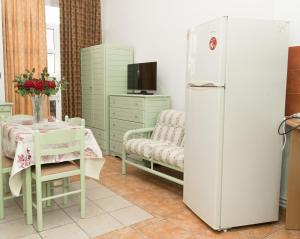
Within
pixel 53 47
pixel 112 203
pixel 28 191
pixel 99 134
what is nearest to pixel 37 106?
pixel 28 191

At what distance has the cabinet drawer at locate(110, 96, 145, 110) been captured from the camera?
422 centimetres

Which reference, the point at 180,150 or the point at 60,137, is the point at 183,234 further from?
the point at 60,137

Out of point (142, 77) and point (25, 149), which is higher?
point (142, 77)

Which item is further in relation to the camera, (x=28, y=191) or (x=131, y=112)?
(x=131, y=112)

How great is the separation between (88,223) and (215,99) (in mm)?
1511

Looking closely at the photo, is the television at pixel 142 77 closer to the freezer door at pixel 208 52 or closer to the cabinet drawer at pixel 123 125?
the cabinet drawer at pixel 123 125

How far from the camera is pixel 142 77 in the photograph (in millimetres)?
4535

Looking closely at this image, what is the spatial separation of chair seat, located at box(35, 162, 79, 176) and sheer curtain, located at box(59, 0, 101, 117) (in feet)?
9.68

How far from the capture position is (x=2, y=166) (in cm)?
269

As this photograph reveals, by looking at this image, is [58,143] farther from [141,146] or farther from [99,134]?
[99,134]

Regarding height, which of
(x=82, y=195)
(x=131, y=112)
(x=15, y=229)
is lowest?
(x=15, y=229)

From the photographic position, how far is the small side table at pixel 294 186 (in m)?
2.46

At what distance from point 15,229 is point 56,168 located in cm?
59

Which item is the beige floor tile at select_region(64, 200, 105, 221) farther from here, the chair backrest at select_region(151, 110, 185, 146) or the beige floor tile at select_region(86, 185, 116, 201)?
the chair backrest at select_region(151, 110, 185, 146)
